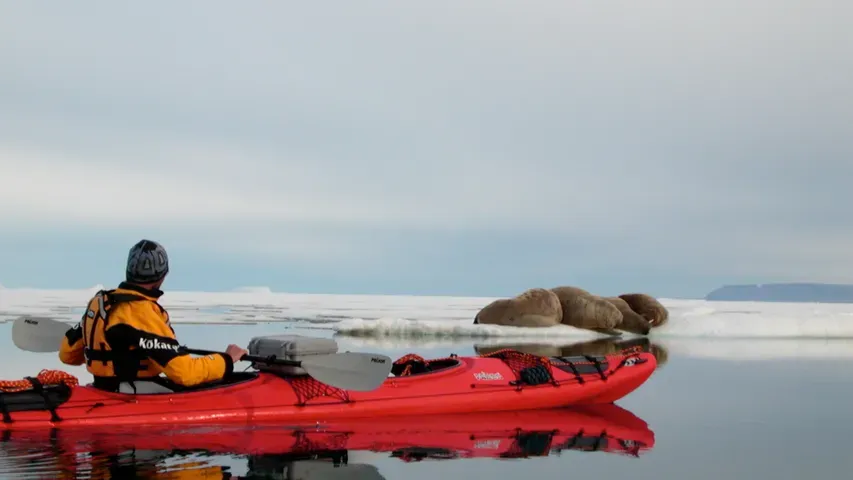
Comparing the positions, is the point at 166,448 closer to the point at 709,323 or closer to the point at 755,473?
the point at 755,473

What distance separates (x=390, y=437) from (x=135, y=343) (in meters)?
1.92

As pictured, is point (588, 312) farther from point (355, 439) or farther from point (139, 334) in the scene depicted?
point (139, 334)

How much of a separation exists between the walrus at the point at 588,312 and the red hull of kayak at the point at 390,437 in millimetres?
10706

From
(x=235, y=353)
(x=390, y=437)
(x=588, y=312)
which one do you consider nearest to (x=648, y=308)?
(x=588, y=312)

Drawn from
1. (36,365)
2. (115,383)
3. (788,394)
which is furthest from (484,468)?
(36,365)

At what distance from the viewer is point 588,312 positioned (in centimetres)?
1773

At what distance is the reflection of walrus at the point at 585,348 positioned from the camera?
12.7 metres

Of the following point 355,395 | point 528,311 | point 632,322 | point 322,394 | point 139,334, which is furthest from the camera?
point 632,322

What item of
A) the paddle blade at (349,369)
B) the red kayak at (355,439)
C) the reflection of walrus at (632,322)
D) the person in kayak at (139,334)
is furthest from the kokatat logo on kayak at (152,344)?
the reflection of walrus at (632,322)

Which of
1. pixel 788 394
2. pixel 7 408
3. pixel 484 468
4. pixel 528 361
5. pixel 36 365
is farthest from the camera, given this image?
pixel 36 365

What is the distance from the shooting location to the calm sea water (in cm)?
484

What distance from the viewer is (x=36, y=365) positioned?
991cm

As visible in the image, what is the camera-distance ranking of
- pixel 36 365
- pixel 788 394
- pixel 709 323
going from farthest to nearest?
pixel 709 323 → pixel 36 365 → pixel 788 394

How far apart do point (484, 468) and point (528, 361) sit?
2757 millimetres
